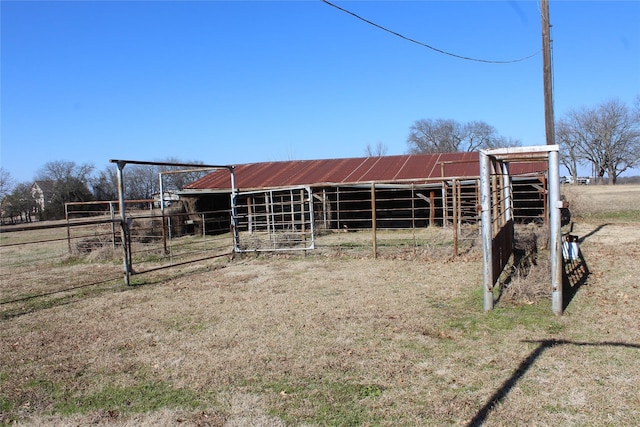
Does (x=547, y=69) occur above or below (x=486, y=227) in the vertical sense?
above

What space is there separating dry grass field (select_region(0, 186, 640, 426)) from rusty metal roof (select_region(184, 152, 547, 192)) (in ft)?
34.1

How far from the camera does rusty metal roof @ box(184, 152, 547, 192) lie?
58.9ft

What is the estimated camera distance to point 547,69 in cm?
1074

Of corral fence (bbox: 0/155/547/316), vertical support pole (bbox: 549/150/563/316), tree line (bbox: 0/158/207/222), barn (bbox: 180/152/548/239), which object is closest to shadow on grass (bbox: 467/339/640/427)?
vertical support pole (bbox: 549/150/563/316)

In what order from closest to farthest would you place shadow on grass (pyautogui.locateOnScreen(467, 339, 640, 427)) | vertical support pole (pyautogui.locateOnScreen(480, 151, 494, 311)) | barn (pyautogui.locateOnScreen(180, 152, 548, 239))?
1. shadow on grass (pyautogui.locateOnScreen(467, 339, 640, 427))
2. vertical support pole (pyautogui.locateOnScreen(480, 151, 494, 311))
3. barn (pyautogui.locateOnScreen(180, 152, 548, 239))

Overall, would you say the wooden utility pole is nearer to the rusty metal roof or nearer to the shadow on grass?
the rusty metal roof

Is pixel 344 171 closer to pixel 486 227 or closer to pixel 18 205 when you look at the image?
pixel 486 227

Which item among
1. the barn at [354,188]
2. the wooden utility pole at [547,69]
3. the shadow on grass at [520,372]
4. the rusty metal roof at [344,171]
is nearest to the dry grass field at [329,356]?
the shadow on grass at [520,372]

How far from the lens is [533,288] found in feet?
20.1

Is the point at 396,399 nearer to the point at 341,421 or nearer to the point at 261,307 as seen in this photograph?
the point at 341,421

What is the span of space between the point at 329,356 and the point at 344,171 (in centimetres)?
1582

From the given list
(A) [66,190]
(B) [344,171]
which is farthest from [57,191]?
(B) [344,171]

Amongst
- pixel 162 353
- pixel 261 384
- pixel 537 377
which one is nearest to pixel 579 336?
pixel 537 377

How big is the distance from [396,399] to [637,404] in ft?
5.69
